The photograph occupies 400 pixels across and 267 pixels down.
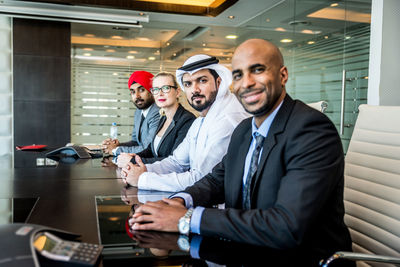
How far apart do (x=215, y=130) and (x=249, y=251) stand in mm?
1091

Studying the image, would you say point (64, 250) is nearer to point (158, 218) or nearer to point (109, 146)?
point (158, 218)

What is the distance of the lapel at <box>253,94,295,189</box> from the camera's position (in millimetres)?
1328

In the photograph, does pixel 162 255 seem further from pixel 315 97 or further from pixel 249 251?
pixel 315 97

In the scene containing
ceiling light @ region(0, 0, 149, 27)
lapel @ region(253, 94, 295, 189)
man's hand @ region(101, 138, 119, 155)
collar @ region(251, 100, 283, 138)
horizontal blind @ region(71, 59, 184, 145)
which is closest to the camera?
lapel @ region(253, 94, 295, 189)

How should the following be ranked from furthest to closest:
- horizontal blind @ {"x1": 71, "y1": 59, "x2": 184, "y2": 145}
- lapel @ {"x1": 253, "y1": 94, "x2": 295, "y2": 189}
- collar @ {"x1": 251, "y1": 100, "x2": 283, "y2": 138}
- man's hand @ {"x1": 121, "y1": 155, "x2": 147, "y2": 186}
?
horizontal blind @ {"x1": 71, "y1": 59, "x2": 184, "y2": 145} → man's hand @ {"x1": 121, "y1": 155, "x2": 147, "y2": 186} → collar @ {"x1": 251, "y1": 100, "x2": 283, "y2": 138} → lapel @ {"x1": 253, "y1": 94, "x2": 295, "y2": 189}

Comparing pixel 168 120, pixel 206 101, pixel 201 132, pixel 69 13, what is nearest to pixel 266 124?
pixel 201 132

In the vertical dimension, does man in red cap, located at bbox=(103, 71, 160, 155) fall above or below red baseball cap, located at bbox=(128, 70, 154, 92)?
below

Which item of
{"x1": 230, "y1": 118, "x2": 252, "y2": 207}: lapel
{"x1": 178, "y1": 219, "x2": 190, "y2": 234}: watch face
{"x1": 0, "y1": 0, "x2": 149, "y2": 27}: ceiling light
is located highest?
{"x1": 0, "y1": 0, "x2": 149, "y2": 27}: ceiling light

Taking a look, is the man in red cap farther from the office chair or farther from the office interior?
the office chair

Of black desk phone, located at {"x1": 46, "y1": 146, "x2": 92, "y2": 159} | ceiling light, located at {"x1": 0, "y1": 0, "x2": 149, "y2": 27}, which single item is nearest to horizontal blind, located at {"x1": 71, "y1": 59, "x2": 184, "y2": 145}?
ceiling light, located at {"x1": 0, "y1": 0, "x2": 149, "y2": 27}

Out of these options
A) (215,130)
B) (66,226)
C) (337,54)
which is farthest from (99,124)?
(66,226)

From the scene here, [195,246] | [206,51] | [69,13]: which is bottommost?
[195,246]

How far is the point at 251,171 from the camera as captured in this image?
1.41 metres

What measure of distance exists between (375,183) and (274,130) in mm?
556
